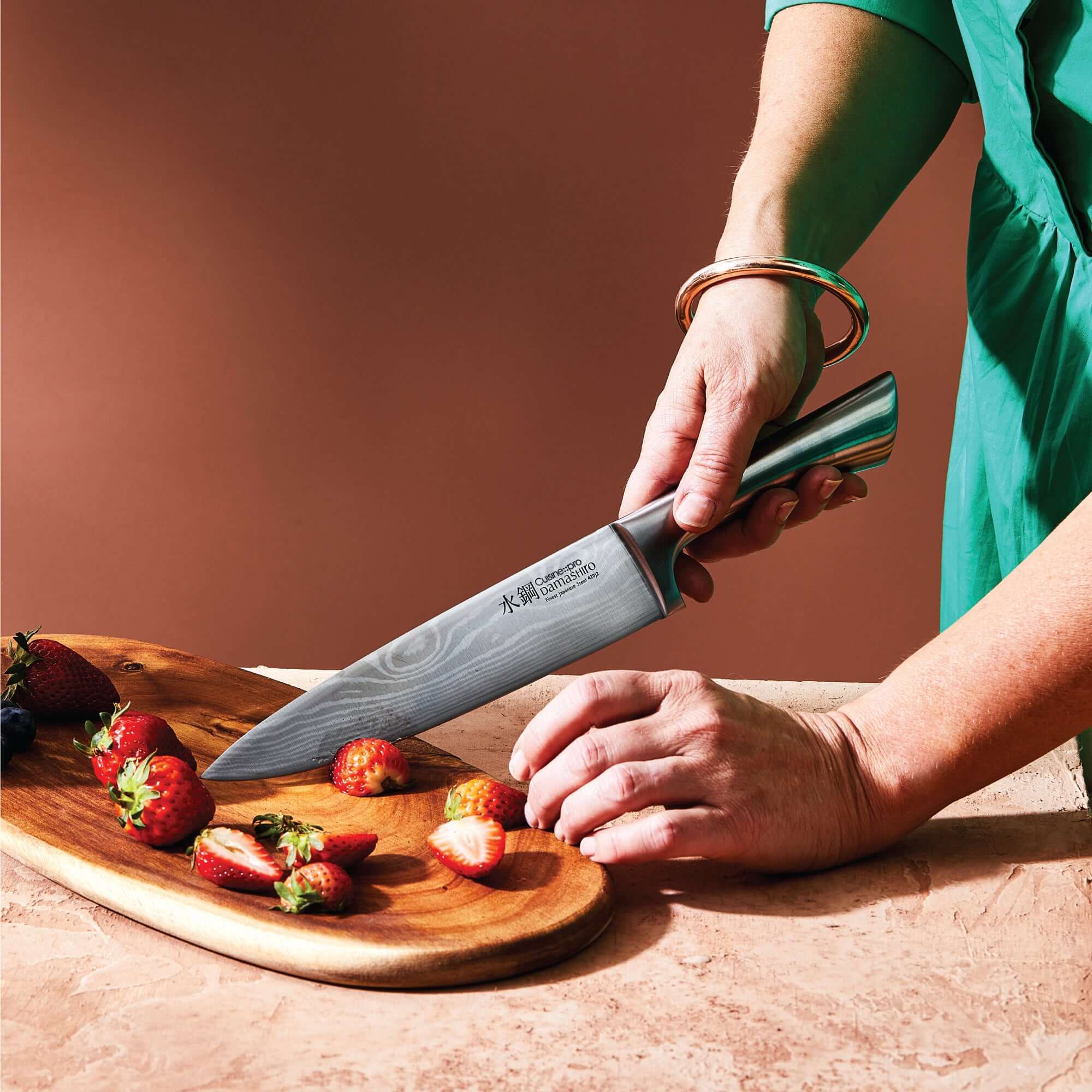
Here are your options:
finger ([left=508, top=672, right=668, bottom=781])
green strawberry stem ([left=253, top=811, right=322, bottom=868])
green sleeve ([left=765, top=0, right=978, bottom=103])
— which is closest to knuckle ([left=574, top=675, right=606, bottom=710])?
finger ([left=508, top=672, right=668, bottom=781])

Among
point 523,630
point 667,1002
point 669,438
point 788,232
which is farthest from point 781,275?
point 667,1002

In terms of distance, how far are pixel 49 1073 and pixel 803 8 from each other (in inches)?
45.8

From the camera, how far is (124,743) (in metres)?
0.90

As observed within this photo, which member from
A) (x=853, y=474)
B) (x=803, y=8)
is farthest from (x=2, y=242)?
(x=853, y=474)

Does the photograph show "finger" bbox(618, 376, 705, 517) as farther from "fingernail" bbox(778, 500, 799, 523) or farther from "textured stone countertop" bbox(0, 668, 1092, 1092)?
"textured stone countertop" bbox(0, 668, 1092, 1092)

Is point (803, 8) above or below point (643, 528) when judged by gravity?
above

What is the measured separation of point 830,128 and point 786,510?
397 mm

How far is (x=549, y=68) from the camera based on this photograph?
2.55m

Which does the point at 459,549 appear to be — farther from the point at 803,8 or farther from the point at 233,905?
the point at 233,905

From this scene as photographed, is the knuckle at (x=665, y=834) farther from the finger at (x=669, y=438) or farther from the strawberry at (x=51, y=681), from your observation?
the strawberry at (x=51, y=681)

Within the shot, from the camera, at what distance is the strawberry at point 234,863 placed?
743 mm

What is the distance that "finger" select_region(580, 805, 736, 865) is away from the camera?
0.79 meters

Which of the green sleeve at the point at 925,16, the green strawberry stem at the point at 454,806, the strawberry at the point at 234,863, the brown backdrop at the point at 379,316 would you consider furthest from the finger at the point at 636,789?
the brown backdrop at the point at 379,316

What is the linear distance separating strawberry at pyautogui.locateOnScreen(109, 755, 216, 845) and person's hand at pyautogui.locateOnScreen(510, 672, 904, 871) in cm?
26
